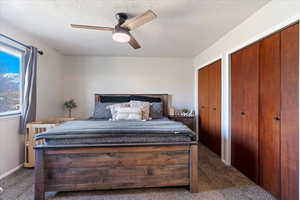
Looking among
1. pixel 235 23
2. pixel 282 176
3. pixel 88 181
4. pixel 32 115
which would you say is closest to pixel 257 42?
pixel 235 23

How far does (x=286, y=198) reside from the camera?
5.49 ft

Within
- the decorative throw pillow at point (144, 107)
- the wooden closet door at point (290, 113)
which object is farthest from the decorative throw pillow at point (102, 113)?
the wooden closet door at point (290, 113)

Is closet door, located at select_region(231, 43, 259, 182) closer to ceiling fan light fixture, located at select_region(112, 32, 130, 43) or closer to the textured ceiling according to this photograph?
the textured ceiling

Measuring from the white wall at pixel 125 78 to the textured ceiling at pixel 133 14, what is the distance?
83 centimetres

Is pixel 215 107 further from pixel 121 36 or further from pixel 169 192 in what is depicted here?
pixel 121 36

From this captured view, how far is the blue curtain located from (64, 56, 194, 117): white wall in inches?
56.5

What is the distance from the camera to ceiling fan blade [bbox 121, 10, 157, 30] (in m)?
1.70

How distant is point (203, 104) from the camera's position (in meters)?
3.80

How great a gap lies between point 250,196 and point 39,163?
7.76 feet

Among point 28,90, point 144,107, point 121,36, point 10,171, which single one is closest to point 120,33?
point 121,36

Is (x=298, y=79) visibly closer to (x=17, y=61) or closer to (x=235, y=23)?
(x=235, y=23)

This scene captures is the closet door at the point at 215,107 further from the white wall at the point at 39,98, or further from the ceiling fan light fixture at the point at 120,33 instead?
the white wall at the point at 39,98

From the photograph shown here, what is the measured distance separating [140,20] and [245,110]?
1875mm

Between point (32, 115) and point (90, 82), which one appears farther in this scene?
point (90, 82)
